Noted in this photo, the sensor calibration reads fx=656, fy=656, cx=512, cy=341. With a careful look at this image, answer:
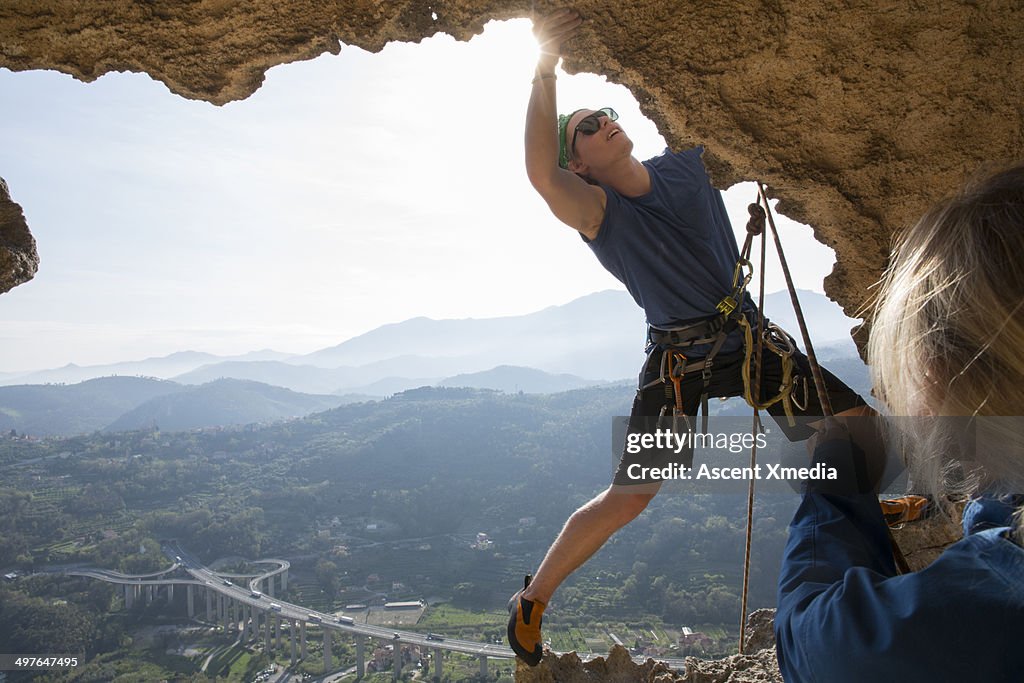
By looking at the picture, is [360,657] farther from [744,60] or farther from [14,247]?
[744,60]

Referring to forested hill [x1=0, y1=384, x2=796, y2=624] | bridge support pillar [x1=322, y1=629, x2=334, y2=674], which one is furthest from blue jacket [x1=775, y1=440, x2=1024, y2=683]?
bridge support pillar [x1=322, y1=629, x2=334, y2=674]

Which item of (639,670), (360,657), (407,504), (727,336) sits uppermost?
(727,336)

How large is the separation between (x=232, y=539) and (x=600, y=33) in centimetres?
3384

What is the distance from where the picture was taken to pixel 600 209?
3096 millimetres

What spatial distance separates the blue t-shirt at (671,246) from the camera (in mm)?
3137

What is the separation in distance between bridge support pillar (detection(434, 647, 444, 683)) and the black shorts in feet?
53.2

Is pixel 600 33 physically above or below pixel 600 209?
above

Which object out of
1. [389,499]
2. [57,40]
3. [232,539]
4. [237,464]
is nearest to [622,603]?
[389,499]

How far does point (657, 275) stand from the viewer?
10.4ft

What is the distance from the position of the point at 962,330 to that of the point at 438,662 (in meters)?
18.8

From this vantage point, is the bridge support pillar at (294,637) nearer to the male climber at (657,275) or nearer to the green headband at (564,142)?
the male climber at (657,275)

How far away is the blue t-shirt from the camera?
3137mm

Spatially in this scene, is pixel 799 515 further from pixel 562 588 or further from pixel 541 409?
pixel 541 409

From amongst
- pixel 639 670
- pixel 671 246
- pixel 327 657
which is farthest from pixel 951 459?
pixel 327 657
